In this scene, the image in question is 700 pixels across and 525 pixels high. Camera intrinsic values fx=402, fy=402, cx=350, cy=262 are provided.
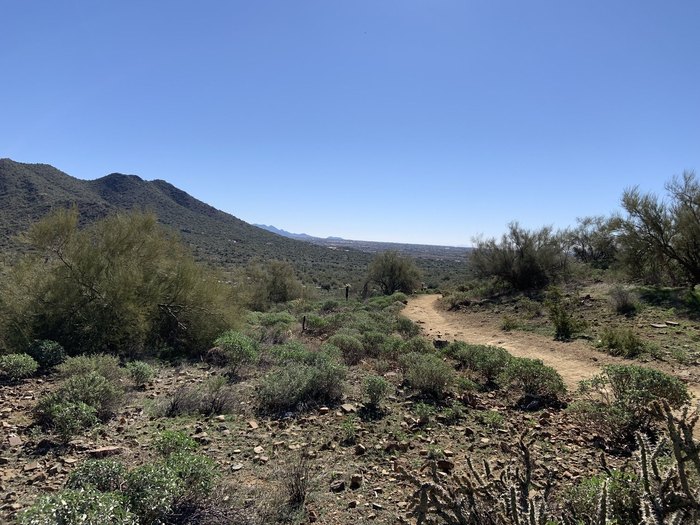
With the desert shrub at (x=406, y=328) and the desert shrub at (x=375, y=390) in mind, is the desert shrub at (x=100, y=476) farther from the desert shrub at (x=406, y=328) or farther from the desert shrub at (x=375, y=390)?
the desert shrub at (x=406, y=328)

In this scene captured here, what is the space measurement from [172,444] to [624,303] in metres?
14.5

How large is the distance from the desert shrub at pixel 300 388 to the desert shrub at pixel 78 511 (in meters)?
3.09

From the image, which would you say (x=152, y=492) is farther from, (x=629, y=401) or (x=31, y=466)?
(x=629, y=401)

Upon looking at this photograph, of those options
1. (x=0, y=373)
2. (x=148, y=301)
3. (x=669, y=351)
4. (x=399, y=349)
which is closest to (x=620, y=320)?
(x=669, y=351)

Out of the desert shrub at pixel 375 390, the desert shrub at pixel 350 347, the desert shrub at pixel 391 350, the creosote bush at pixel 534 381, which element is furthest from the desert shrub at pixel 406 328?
the desert shrub at pixel 375 390

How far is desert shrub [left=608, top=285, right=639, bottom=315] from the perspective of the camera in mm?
13456

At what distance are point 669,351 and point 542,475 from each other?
25.0ft

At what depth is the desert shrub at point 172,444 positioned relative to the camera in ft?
13.8

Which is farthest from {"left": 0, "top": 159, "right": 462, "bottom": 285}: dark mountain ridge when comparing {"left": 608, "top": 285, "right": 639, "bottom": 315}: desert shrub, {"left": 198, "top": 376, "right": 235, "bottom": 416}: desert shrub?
{"left": 608, "top": 285, "right": 639, "bottom": 315}: desert shrub

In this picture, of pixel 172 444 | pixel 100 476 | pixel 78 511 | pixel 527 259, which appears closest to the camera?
pixel 78 511

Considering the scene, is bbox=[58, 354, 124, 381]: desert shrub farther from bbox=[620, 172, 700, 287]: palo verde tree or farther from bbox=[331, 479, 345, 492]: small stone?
bbox=[620, 172, 700, 287]: palo verde tree

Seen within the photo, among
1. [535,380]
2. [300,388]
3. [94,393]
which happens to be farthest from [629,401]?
[94,393]

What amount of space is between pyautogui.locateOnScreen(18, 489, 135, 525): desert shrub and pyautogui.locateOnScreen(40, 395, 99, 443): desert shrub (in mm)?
2099

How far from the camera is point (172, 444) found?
4.24m
